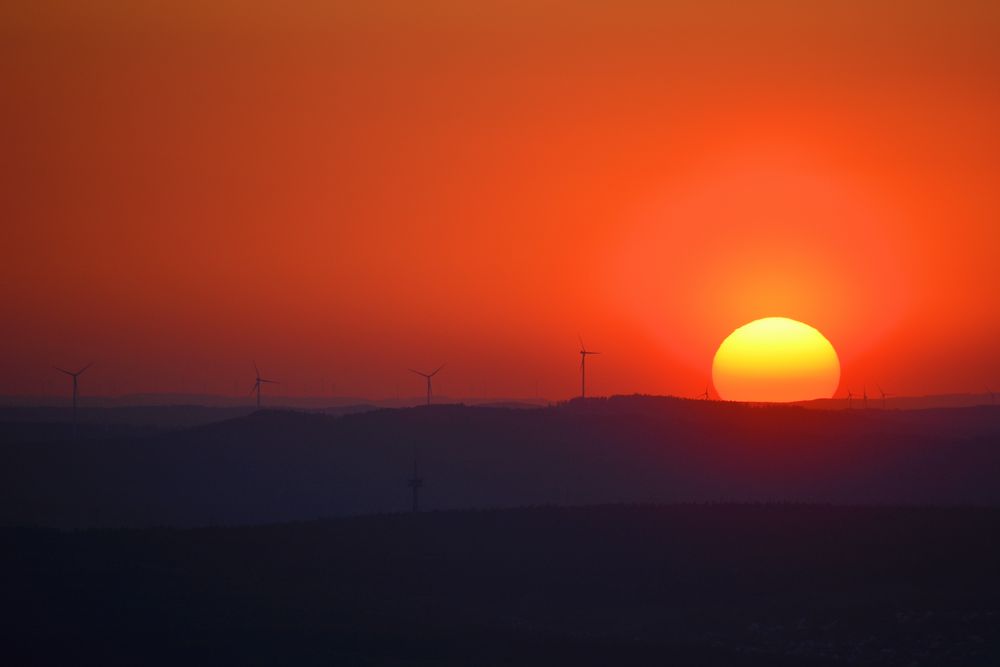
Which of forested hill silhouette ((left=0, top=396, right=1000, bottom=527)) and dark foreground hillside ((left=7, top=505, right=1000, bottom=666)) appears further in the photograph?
forested hill silhouette ((left=0, top=396, right=1000, bottom=527))

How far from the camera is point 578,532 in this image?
62.6 meters

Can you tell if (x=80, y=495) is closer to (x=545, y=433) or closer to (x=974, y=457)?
(x=545, y=433)

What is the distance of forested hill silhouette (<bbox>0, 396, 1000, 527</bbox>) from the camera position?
354 feet

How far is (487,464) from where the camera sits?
121m

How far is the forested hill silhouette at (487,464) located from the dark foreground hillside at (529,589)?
41.8 m

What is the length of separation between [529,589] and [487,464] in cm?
6838

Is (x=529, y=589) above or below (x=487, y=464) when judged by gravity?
below

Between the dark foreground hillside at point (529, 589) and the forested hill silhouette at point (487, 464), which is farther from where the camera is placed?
the forested hill silhouette at point (487, 464)

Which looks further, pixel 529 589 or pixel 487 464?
pixel 487 464

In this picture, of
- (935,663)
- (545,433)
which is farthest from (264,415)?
(935,663)

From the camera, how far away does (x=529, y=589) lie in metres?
52.8

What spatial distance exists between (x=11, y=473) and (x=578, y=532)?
271 feet

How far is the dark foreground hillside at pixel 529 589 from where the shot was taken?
40.2m

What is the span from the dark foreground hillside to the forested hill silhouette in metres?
41.8
